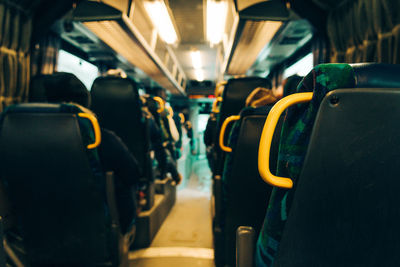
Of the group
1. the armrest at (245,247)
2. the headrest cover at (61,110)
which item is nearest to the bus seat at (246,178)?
the armrest at (245,247)

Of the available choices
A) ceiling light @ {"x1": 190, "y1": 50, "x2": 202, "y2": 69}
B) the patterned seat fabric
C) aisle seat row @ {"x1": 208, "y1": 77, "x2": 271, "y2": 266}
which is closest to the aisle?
aisle seat row @ {"x1": 208, "y1": 77, "x2": 271, "y2": 266}

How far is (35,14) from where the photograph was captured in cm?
344

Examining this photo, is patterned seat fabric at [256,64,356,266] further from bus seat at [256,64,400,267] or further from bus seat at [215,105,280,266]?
bus seat at [215,105,280,266]

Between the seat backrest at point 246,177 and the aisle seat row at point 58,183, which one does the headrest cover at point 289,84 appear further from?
the aisle seat row at point 58,183

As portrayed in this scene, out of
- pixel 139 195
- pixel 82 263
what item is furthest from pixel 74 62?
pixel 82 263

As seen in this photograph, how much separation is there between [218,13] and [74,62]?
330cm

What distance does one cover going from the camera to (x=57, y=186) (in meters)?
1.25

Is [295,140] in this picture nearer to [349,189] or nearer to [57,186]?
[349,189]

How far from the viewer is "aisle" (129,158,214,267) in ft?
7.20

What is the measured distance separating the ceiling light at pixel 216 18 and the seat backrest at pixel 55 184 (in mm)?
2833

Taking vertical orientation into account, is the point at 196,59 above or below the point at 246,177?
above

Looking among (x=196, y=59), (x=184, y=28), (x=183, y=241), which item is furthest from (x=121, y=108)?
(x=196, y=59)

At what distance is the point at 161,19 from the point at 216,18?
90 cm

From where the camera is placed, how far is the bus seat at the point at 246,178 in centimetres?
127
